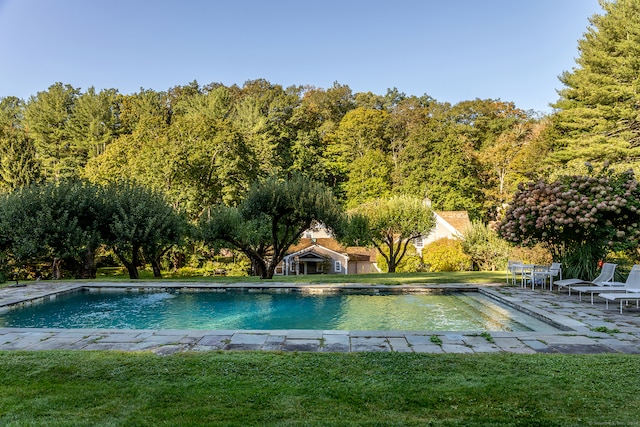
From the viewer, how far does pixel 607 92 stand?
26.5 metres

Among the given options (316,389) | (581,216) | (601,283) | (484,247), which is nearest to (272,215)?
(581,216)

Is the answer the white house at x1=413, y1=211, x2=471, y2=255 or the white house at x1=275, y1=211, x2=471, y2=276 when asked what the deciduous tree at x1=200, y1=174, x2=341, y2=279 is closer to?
the white house at x1=275, y1=211, x2=471, y2=276

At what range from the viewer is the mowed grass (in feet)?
11.9

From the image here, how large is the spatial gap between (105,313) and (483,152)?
36228 mm

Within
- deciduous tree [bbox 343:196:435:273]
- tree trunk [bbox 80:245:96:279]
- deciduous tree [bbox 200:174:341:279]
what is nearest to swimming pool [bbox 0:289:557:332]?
deciduous tree [bbox 200:174:341:279]

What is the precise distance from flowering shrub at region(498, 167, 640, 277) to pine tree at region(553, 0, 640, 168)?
1490cm

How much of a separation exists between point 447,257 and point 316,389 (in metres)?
26.8

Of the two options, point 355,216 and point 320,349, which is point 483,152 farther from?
point 320,349

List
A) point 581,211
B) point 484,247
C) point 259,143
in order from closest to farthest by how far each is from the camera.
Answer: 1. point 581,211
2. point 484,247
3. point 259,143

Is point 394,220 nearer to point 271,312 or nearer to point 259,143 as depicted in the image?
point 271,312

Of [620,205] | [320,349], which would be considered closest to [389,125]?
[620,205]

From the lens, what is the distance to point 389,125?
44688mm

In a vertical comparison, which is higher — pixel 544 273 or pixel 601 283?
pixel 544 273

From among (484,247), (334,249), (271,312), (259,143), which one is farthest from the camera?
(259,143)
